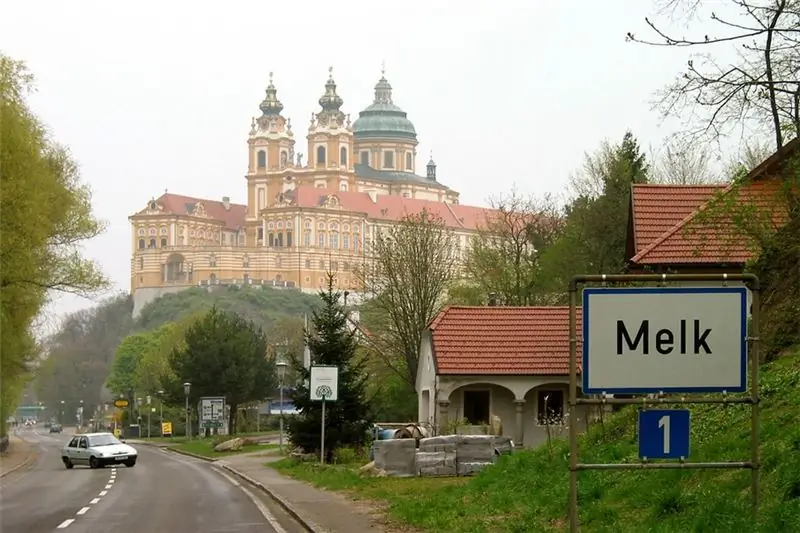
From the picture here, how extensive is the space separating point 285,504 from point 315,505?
2.52 ft

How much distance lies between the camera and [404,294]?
62.9 metres

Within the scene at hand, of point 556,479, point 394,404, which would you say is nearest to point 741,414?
point 556,479

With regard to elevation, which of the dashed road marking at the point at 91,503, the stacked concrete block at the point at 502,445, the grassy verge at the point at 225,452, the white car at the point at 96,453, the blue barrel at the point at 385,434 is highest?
the stacked concrete block at the point at 502,445

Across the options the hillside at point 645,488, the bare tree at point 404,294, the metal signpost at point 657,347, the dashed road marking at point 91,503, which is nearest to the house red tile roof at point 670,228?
the hillside at point 645,488

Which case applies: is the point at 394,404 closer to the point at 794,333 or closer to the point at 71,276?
the point at 71,276

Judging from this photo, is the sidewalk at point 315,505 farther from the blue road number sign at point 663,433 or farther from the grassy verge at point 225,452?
the grassy verge at point 225,452

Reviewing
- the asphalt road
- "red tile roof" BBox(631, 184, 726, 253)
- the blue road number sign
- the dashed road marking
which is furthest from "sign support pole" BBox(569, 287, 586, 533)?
"red tile roof" BBox(631, 184, 726, 253)

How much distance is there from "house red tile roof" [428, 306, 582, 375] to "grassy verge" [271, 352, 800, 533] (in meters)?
20.5

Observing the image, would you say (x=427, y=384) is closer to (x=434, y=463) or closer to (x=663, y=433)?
(x=434, y=463)

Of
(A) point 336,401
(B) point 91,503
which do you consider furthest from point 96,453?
(B) point 91,503

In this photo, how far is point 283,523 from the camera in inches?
861

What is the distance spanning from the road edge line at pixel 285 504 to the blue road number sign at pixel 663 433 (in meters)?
8.26

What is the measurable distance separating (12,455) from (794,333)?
→ 1937 inches

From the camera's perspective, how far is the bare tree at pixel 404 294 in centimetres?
6253
